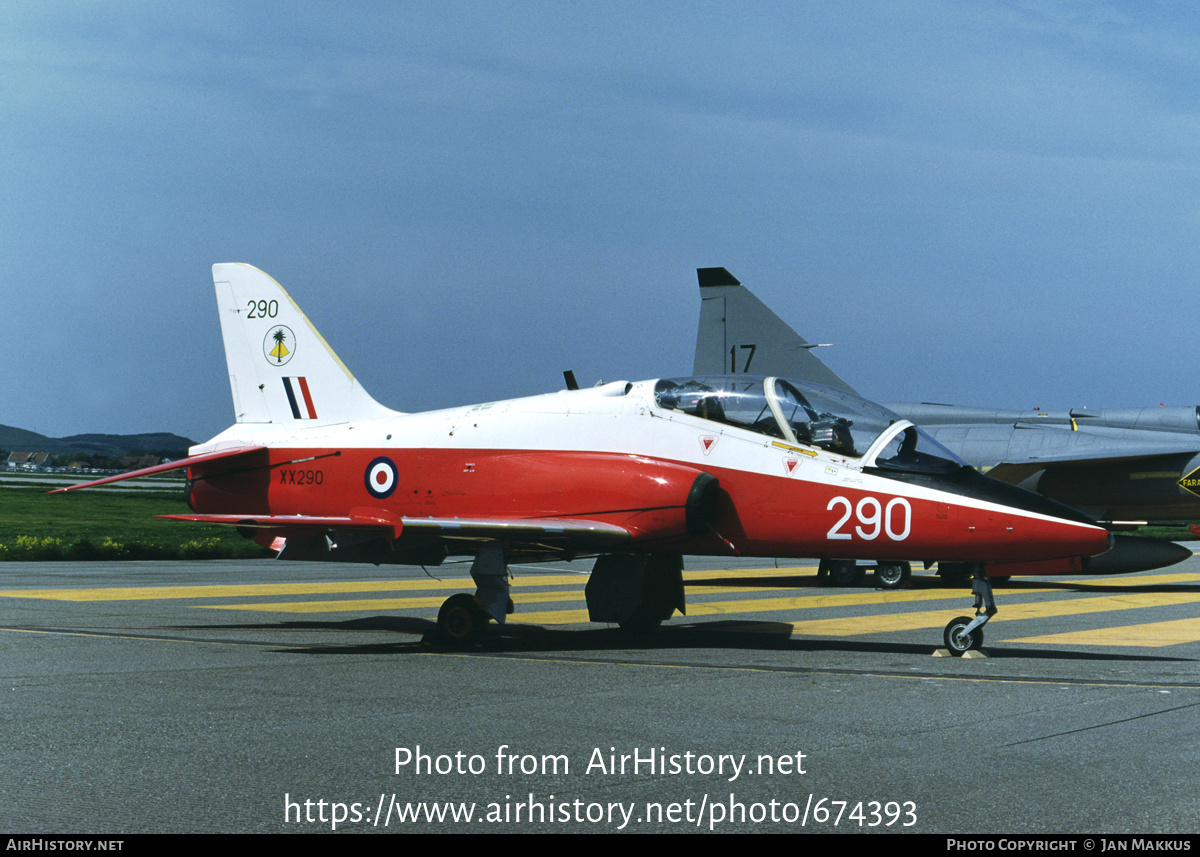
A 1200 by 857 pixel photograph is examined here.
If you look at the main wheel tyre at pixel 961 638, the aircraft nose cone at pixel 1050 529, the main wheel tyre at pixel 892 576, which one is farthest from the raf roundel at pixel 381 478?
the main wheel tyre at pixel 892 576

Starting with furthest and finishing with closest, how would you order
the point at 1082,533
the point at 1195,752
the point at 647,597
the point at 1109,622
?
the point at 1109,622 < the point at 647,597 < the point at 1082,533 < the point at 1195,752

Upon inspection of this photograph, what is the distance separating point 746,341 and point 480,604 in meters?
18.4

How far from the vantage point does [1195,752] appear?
617 centimetres

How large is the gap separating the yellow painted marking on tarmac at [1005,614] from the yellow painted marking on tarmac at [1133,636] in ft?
4.64

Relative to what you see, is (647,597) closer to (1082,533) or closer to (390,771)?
(1082,533)

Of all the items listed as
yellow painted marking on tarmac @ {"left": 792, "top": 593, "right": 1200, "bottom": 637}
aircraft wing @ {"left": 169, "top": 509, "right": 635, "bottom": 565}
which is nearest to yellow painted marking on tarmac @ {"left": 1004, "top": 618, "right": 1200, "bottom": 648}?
yellow painted marking on tarmac @ {"left": 792, "top": 593, "right": 1200, "bottom": 637}

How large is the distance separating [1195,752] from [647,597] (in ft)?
21.6

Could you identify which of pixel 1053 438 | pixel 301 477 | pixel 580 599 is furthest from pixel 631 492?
pixel 1053 438

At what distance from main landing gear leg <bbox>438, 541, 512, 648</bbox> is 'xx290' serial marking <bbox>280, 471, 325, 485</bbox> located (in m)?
2.45

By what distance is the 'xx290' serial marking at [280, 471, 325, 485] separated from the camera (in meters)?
12.8

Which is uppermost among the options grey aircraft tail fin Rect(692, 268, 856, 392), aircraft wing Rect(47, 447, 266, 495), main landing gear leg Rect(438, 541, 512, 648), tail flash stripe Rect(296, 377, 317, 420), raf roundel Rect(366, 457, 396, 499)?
grey aircraft tail fin Rect(692, 268, 856, 392)

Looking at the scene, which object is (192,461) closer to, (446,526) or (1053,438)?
(446,526)

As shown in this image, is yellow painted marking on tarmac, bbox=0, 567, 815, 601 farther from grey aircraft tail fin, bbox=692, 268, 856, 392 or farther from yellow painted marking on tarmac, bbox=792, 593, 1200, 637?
yellow painted marking on tarmac, bbox=792, 593, 1200, 637

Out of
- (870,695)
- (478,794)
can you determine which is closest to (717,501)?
(870,695)
